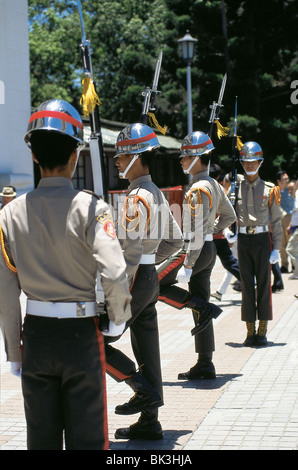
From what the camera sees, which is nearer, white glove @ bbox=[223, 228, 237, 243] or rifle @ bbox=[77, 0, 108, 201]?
rifle @ bbox=[77, 0, 108, 201]

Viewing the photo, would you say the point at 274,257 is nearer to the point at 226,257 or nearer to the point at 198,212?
the point at 198,212

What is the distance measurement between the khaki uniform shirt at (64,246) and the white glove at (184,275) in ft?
9.49

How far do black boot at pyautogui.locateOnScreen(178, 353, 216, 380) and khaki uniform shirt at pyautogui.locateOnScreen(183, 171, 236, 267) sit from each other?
33.4 inches

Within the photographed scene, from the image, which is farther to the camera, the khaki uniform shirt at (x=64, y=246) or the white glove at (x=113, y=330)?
the white glove at (x=113, y=330)

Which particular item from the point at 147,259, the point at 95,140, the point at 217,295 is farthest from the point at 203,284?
the point at 217,295

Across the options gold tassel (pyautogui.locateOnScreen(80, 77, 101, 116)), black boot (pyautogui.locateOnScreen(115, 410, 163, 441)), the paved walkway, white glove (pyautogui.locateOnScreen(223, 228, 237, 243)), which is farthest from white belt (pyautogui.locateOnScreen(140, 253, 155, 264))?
white glove (pyautogui.locateOnScreen(223, 228, 237, 243))

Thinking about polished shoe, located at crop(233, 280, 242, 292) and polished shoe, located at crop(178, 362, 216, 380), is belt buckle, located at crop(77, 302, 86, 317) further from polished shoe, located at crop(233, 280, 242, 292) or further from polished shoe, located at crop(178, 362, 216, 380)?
polished shoe, located at crop(233, 280, 242, 292)

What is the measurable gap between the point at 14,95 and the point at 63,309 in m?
9.05

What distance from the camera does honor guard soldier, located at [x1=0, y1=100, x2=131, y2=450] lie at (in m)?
3.19

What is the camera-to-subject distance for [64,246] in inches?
126

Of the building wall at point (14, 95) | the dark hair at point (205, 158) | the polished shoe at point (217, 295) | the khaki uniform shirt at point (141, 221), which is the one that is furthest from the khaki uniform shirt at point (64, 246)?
the building wall at point (14, 95)

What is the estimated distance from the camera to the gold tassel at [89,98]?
3.79 m

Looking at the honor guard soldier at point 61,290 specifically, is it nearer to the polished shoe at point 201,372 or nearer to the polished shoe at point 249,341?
the polished shoe at point 201,372

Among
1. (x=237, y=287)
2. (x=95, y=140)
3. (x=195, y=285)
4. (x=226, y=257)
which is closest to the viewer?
(x=95, y=140)
